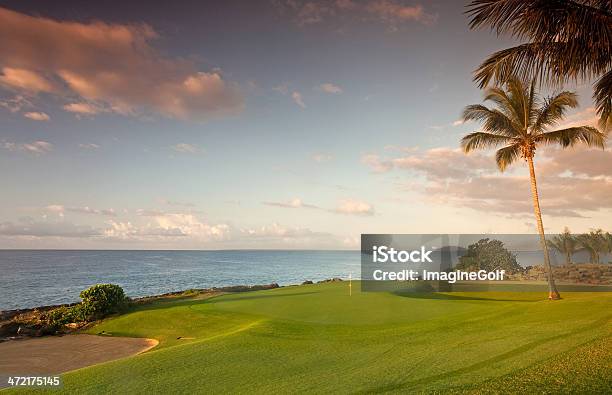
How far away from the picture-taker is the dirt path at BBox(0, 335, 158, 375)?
10258 millimetres

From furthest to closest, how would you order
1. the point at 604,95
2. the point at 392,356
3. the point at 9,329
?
the point at 9,329, the point at 604,95, the point at 392,356

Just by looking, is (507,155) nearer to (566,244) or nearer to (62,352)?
(62,352)

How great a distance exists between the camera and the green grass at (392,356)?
19.3 ft

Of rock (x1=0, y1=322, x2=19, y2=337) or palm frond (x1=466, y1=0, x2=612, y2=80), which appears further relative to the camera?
A: rock (x1=0, y1=322, x2=19, y2=337)

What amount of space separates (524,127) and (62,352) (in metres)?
20.1

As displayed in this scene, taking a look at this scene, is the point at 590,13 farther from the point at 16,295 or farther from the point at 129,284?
the point at 129,284

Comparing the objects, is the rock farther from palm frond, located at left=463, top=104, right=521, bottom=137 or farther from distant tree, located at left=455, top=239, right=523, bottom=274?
distant tree, located at left=455, top=239, right=523, bottom=274

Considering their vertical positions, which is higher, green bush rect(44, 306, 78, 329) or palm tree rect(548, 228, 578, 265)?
palm tree rect(548, 228, 578, 265)

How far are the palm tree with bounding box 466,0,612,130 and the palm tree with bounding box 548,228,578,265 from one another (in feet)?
109

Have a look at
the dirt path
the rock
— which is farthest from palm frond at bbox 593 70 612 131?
the rock

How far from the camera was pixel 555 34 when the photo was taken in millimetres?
8891

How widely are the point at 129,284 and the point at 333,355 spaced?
5827 cm

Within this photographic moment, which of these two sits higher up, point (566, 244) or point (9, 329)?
point (566, 244)

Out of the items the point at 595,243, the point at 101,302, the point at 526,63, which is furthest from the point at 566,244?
the point at 101,302
